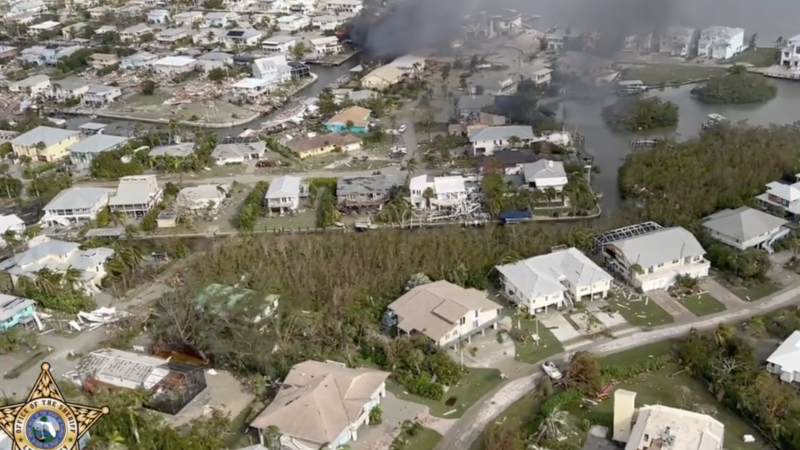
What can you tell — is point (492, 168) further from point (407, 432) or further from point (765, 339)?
point (407, 432)

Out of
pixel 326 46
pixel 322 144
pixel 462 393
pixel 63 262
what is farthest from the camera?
pixel 326 46

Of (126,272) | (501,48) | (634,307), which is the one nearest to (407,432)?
(634,307)

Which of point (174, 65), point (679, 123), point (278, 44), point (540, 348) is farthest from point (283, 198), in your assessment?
point (278, 44)

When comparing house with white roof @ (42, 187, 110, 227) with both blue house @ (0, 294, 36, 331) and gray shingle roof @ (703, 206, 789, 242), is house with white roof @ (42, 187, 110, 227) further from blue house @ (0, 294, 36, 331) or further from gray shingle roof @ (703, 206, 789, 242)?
gray shingle roof @ (703, 206, 789, 242)

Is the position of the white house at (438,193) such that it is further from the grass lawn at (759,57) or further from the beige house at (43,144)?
the grass lawn at (759,57)

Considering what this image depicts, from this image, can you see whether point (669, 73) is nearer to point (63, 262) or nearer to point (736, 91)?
point (736, 91)

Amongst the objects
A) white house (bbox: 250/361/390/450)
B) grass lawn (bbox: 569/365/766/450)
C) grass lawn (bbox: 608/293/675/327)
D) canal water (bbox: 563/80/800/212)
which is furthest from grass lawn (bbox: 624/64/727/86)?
white house (bbox: 250/361/390/450)
